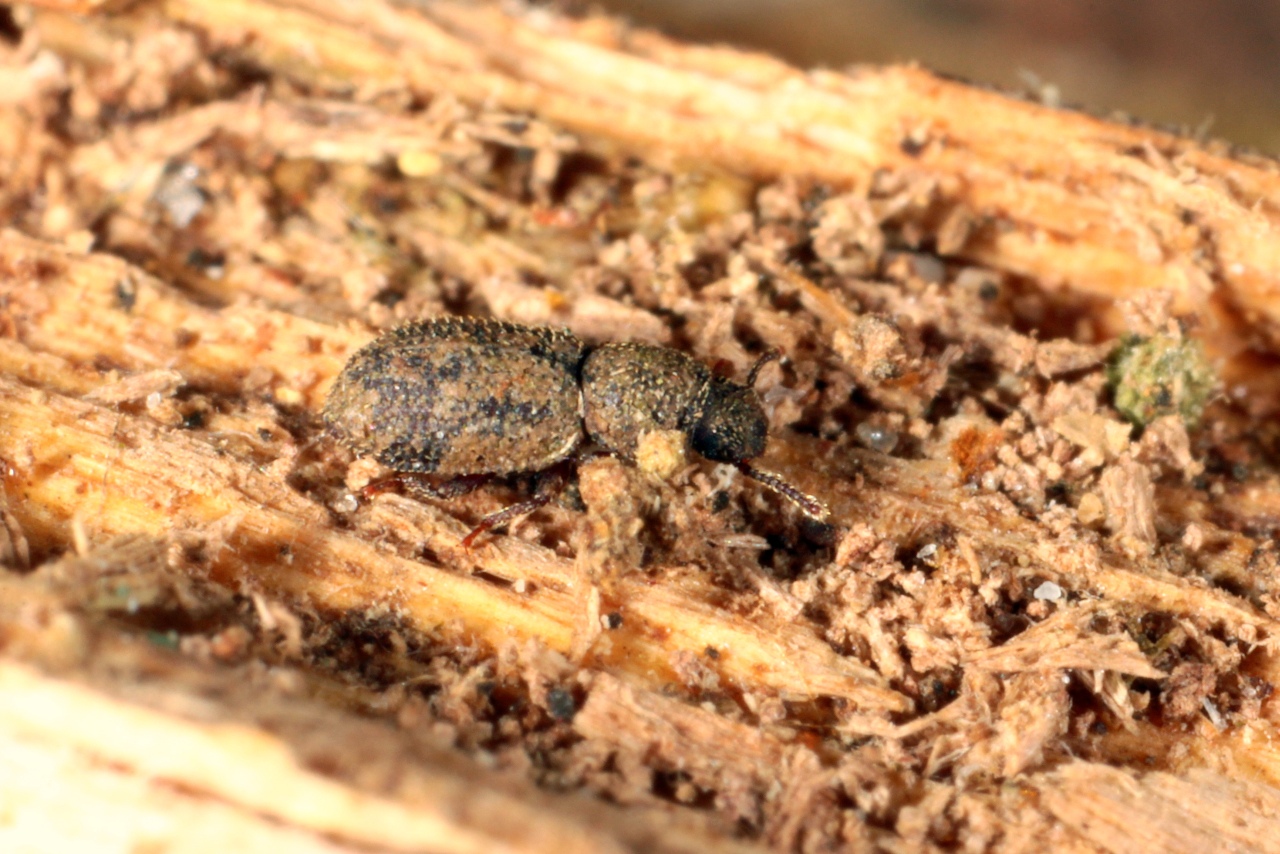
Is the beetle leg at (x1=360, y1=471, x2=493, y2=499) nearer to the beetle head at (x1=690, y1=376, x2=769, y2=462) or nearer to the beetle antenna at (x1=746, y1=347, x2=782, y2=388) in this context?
the beetle head at (x1=690, y1=376, x2=769, y2=462)

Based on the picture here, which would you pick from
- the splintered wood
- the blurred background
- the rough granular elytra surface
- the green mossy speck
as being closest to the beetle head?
the splintered wood

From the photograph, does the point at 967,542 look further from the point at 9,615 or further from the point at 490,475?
the point at 9,615

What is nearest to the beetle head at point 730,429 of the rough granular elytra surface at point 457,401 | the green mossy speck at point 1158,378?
the rough granular elytra surface at point 457,401

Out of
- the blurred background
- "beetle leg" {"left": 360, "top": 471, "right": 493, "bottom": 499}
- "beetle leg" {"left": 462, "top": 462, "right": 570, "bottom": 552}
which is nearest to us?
"beetle leg" {"left": 462, "top": 462, "right": 570, "bottom": 552}

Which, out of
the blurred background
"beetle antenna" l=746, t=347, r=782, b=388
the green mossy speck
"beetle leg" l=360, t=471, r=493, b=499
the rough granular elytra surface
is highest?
the blurred background

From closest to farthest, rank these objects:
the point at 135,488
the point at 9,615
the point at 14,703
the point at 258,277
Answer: the point at 14,703 < the point at 9,615 < the point at 135,488 < the point at 258,277

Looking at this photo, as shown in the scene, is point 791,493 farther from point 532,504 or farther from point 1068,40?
point 1068,40

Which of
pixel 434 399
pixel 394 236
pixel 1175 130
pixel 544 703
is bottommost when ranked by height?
pixel 544 703

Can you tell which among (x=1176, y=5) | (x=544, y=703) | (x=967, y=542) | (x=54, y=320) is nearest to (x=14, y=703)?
(x=544, y=703)
